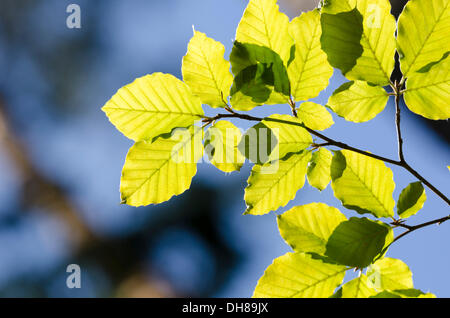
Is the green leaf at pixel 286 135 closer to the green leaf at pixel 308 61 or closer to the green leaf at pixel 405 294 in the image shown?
the green leaf at pixel 308 61

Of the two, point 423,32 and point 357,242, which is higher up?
point 423,32

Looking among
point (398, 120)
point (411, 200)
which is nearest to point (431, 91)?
point (398, 120)

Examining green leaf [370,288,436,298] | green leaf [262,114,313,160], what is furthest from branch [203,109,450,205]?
green leaf [370,288,436,298]

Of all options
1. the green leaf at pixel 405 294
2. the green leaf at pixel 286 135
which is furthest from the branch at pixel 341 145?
the green leaf at pixel 405 294

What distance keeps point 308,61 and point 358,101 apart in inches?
3.4

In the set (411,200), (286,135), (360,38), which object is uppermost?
(360,38)

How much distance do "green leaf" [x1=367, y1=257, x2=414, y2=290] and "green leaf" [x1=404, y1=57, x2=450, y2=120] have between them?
213 millimetres

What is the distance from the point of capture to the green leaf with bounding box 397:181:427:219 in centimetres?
56

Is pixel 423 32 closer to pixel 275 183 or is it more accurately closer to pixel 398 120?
pixel 398 120

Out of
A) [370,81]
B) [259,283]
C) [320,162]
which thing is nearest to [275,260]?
[259,283]

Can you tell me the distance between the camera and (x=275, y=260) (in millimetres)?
524

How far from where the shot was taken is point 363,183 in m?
0.57
